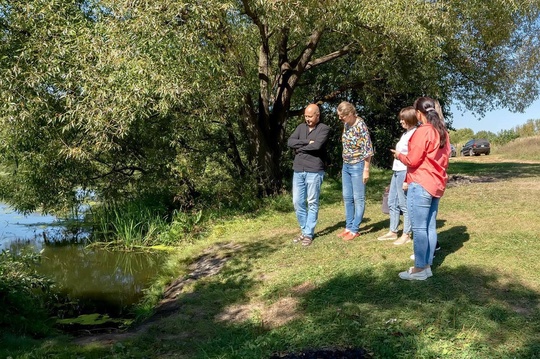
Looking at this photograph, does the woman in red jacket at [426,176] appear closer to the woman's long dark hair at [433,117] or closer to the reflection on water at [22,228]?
the woman's long dark hair at [433,117]

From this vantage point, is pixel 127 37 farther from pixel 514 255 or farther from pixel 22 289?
pixel 514 255

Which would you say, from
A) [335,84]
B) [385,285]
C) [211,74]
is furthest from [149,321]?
[335,84]

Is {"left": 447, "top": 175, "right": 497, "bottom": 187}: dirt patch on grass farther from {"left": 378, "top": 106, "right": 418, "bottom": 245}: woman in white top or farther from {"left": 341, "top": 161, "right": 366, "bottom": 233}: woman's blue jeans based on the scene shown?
{"left": 341, "top": 161, "right": 366, "bottom": 233}: woman's blue jeans

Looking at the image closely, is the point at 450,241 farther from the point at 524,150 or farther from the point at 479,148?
the point at 479,148

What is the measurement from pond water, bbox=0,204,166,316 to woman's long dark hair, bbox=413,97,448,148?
180 inches

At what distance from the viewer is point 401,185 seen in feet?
18.4

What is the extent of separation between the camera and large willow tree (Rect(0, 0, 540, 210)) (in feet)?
23.1

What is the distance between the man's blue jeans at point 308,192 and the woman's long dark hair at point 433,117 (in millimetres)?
1790

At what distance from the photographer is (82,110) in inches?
280

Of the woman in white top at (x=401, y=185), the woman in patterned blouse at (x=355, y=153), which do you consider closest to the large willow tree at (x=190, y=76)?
the woman in patterned blouse at (x=355, y=153)

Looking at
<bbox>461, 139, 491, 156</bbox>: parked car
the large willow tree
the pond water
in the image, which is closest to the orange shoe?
the pond water

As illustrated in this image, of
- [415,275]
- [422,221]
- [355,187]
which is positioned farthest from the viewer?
[355,187]

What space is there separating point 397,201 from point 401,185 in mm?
324

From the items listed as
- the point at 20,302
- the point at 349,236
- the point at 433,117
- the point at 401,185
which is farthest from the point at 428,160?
the point at 20,302
